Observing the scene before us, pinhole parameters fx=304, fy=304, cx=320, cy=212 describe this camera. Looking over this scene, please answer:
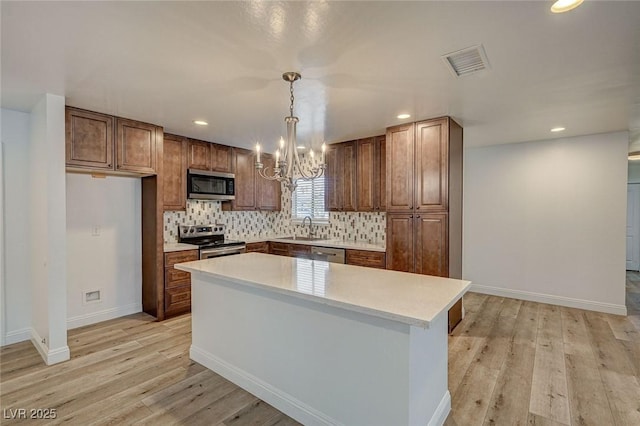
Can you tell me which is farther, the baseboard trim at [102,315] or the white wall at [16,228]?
the baseboard trim at [102,315]

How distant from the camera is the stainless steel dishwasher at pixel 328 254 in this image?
441cm

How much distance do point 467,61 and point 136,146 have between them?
3540 millimetres

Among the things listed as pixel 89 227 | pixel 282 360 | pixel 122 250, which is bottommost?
pixel 282 360

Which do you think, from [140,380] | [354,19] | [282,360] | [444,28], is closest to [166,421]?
[140,380]

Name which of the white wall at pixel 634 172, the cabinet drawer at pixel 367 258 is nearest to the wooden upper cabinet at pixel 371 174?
the cabinet drawer at pixel 367 258

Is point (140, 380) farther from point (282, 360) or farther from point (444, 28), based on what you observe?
point (444, 28)

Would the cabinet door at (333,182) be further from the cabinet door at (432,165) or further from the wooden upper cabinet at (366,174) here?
the cabinet door at (432,165)

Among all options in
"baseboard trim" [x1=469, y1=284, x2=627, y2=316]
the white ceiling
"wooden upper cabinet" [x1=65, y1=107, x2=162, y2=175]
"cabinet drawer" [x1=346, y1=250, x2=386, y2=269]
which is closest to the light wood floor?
"baseboard trim" [x1=469, y1=284, x2=627, y2=316]

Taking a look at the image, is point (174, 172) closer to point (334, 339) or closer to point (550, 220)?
point (334, 339)

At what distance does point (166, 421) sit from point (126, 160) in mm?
2755

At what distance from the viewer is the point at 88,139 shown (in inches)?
126

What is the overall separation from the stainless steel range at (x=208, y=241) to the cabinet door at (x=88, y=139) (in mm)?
1460

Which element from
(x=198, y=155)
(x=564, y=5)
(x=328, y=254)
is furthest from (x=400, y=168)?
(x=198, y=155)

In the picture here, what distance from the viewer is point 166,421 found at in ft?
6.73
